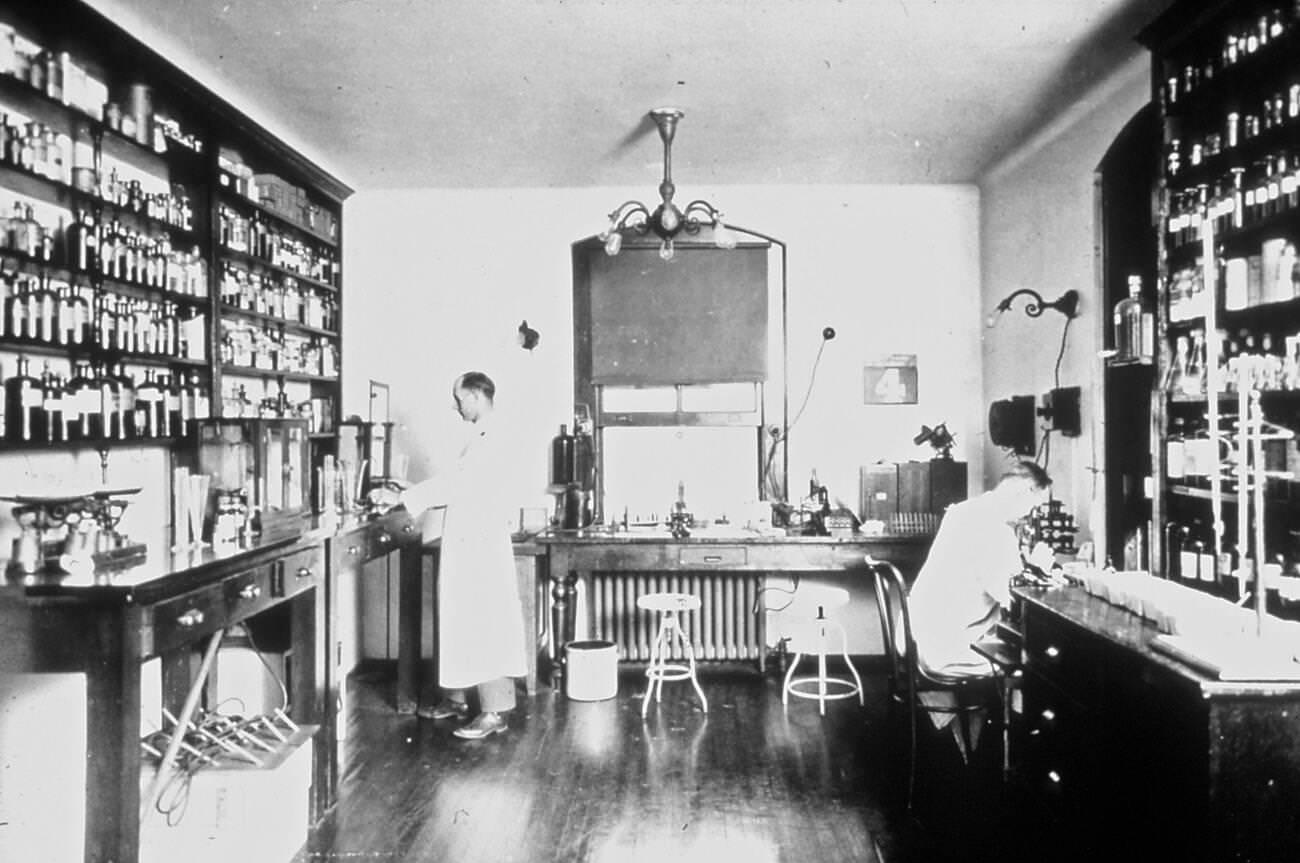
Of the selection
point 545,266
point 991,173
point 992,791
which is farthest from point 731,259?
point 992,791

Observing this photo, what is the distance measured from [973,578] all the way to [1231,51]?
199 cm

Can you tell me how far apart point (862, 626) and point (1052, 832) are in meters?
2.99

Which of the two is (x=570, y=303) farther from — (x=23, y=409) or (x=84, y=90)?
(x=23, y=409)

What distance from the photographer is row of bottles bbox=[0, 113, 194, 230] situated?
3281 millimetres

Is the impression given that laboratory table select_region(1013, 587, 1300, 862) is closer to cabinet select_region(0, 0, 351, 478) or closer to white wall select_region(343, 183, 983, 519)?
white wall select_region(343, 183, 983, 519)

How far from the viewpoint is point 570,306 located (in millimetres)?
6270

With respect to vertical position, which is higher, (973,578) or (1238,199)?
(1238,199)

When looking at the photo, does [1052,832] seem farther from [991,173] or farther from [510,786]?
[991,173]

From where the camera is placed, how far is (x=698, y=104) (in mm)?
4641

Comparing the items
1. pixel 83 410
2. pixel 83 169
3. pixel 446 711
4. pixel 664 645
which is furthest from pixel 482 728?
pixel 83 169

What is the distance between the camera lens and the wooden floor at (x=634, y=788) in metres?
3.44

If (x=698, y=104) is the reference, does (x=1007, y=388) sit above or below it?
below

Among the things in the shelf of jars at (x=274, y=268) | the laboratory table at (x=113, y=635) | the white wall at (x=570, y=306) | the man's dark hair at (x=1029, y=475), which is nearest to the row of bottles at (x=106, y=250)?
the shelf of jars at (x=274, y=268)

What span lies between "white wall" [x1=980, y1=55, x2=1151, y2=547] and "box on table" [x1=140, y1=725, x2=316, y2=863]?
138 inches
